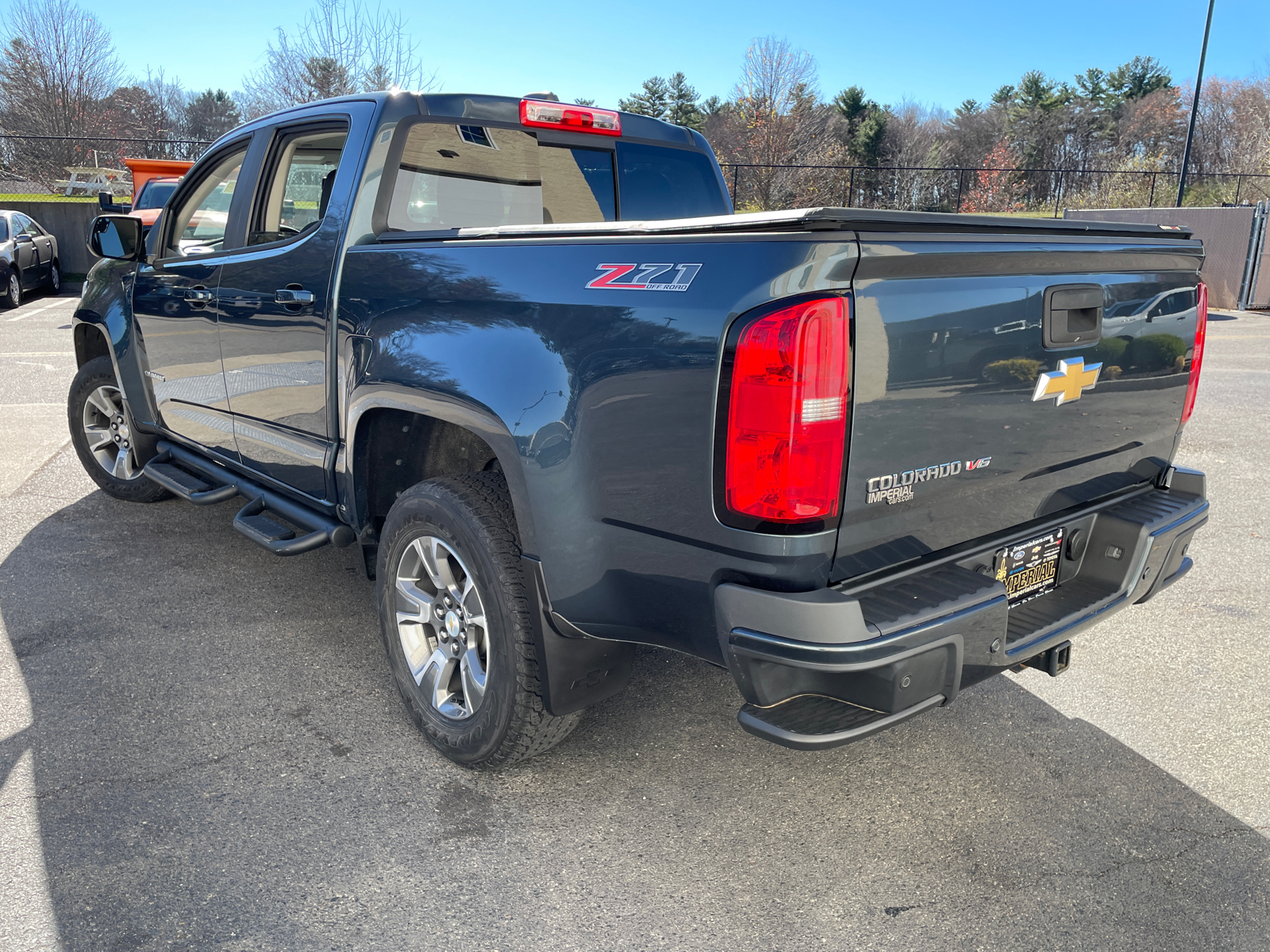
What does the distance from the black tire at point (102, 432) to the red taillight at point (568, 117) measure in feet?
10.1

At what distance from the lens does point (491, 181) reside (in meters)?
3.63

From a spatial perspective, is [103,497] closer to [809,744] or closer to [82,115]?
[809,744]

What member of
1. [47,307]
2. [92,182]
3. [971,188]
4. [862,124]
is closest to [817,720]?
[47,307]

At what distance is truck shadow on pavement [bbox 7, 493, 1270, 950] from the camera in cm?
227

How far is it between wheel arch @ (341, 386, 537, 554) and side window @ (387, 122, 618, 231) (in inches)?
28.1

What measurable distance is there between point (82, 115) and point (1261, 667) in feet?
126

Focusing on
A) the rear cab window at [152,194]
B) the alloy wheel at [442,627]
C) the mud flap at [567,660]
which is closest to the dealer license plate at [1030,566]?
the mud flap at [567,660]

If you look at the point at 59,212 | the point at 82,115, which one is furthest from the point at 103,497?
the point at 82,115

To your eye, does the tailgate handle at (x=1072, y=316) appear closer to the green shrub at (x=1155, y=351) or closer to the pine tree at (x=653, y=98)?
the green shrub at (x=1155, y=351)

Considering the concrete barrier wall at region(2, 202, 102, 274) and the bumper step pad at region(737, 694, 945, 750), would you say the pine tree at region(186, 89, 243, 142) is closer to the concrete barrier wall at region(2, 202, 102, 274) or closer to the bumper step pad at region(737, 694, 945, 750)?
the concrete barrier wall at region(2, 202, 102, 274)

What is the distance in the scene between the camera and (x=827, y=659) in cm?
199

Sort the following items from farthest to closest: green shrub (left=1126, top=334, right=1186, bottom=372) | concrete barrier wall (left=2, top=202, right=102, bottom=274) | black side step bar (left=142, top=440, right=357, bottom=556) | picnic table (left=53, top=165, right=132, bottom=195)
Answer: picnic table (left=53, top=165, right=132, bottom=195)
concrete barrier wall (left=2, top=202, right=102, bottom=274)
black side step bar (left=142, top=440, right=357, bottom=556)
green shrub (left=1126, top=334, right=1186, bottom=372)

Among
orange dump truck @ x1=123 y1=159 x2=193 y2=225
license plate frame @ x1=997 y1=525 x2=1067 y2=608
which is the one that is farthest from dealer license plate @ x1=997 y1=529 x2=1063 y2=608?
orange dump truck @ x1=123 y1=159 x2=193 y2=225

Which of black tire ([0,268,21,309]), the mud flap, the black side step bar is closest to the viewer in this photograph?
the mud flap
